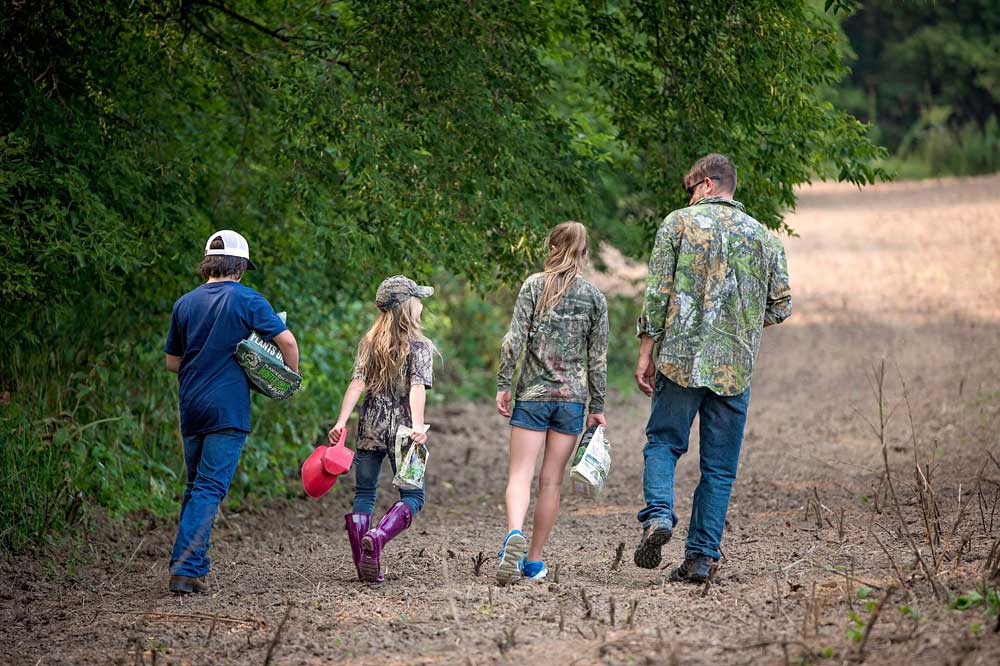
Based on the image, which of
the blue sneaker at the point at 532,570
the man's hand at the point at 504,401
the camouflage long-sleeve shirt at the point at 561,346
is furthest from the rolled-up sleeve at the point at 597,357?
the blue sneaker at the point at 532,570

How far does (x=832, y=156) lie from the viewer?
7.93 metres

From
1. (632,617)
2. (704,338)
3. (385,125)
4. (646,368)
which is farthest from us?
(385,125)

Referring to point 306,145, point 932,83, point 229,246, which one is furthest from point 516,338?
point 932,83

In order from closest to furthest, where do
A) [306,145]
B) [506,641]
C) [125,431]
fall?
1. [506,641]
2. [306,145]
3. [125,431]

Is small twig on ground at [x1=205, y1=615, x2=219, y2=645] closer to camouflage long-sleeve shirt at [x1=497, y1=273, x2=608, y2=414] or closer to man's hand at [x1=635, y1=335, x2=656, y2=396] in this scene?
camouflage long-sleeve shirt at [x1=497, y1=273, x2=608, y2=414]

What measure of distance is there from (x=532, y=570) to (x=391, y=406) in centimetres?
114

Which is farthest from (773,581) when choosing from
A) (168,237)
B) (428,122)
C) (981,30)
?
(981,30)

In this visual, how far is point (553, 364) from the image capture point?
582 centimetres

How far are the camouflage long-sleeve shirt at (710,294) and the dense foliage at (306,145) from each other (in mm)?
2063

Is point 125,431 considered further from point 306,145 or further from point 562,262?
point 562,262

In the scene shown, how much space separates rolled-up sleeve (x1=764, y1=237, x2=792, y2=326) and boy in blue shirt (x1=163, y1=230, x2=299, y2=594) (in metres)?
2.47

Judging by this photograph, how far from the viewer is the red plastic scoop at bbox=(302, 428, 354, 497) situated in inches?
237

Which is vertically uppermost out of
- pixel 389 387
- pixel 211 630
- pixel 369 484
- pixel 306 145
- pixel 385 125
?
pixel 385 125

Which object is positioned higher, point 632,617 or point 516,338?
point 516,338
